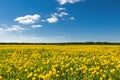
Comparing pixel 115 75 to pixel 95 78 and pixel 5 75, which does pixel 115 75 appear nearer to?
pixel 95 78

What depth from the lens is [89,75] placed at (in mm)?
8195

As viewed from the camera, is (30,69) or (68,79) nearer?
(68,79)

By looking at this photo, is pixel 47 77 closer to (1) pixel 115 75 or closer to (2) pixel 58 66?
(1) pixel 115 75

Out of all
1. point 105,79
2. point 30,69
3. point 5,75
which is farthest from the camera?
point 30,69

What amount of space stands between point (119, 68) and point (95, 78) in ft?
5.56

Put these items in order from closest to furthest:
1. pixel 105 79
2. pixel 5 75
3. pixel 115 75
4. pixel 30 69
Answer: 1. pixel 105 79
2. pixel 115 75
3. pixel 5 75
4. pixel 30 69

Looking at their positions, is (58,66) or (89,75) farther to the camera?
(58,66)

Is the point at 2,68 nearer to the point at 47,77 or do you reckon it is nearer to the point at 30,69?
the point at 30,69

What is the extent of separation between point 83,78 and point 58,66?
2637 millimetres

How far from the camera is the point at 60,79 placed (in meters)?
7.90

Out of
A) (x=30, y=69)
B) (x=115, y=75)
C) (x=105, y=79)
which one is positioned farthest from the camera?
(x=30, y=69)

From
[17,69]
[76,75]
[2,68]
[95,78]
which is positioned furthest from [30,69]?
[95,78]

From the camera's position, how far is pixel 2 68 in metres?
10.5

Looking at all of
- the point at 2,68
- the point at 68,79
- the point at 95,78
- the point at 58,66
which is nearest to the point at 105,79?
the point at 95,78
